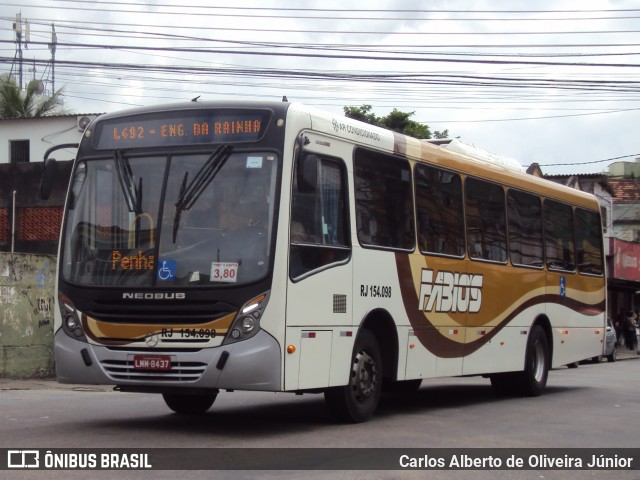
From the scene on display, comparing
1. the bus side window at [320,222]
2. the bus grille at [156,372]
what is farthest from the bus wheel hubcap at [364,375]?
the bus grille at [156,372]

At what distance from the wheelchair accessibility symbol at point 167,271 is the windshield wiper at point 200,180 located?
0.30 metres

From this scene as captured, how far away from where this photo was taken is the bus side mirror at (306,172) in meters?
10.5

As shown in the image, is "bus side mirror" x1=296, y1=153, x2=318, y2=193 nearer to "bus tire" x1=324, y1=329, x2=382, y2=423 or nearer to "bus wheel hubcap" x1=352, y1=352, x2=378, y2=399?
"bus tire" x1=324, y1=329, x2=382, y2=423

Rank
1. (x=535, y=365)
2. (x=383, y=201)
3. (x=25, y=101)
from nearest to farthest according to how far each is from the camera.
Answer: (x=383, y=201) < (x=535, y=365) < (x=25, y=101)

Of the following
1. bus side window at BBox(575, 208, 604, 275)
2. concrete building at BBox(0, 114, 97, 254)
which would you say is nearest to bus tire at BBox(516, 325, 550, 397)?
bus side window at BBox(575, 208, 604, 275)

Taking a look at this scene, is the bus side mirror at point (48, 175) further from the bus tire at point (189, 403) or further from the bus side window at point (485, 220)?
the bus side window at point (485, 220)

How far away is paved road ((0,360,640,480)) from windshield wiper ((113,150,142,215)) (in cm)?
231

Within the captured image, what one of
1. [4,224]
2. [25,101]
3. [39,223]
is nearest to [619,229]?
[25,101]

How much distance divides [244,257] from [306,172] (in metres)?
1.09

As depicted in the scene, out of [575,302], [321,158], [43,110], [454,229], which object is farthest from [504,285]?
[43,110]

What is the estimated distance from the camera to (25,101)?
3981cm

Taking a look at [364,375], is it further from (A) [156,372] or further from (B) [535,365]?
(B) [535,365]

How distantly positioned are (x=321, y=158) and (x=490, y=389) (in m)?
8.65

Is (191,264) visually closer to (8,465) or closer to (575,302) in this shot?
(8,465)
